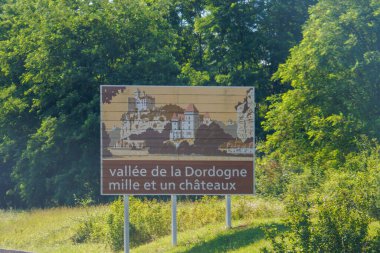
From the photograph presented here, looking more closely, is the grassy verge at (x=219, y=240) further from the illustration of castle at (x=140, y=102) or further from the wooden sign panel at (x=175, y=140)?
the illustration of castle at (x=140, y=102)

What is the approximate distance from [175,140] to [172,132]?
0.56 ft

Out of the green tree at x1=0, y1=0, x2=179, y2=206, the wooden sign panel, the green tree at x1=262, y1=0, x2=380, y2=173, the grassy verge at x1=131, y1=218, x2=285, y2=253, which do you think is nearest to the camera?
the grassy verge at x1=131, y1=218, x2=285, y2=253

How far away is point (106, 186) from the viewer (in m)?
16.5

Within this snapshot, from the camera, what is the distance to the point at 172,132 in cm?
1642

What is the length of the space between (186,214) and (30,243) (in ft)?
14.1

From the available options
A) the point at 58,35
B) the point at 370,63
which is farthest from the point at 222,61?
the point at 370,63

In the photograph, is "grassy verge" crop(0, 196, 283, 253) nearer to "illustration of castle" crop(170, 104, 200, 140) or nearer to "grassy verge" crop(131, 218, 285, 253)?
"grassy verge" crop(131, 218, 285, 253)

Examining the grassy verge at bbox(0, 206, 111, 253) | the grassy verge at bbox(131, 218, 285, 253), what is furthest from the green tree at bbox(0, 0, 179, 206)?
the grassy verge at bbox(131, 218, 285, 253)

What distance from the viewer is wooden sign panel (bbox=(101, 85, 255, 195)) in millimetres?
16375

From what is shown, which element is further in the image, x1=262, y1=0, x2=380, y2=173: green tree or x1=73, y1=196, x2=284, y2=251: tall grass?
x1=262, y1=0, x2=380, y2=173: green tree

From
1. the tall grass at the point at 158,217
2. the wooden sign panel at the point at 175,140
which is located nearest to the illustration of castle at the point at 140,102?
the wooden sign panel at the point at 175,140

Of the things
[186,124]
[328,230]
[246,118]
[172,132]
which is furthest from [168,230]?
[328,230]

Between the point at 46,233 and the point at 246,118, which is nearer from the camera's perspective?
the point at 246,118

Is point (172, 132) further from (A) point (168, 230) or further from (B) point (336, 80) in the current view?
(B) point (336, 80)
